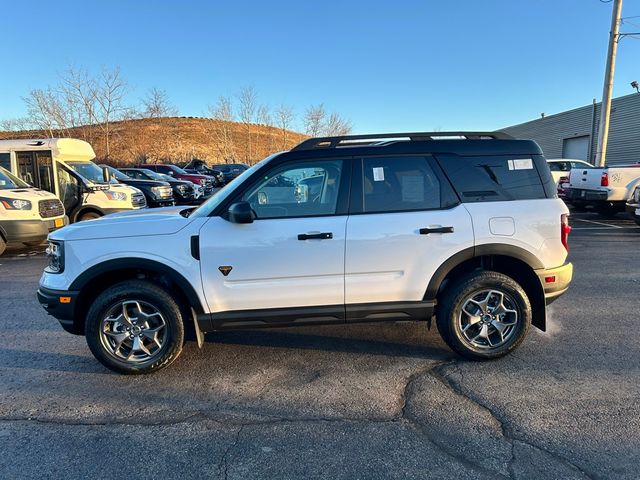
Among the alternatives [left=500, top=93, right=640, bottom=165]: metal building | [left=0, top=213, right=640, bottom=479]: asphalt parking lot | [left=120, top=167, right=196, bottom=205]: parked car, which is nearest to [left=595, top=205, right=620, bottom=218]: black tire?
[left=0, top=213, right=640, bottom=479]: asphalt parking lot

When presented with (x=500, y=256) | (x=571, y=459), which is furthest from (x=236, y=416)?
(x=500, y=256)

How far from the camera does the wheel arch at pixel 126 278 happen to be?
11.5 ft

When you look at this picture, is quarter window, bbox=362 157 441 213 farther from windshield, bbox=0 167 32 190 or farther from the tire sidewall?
windshield, bbox=0 167 32 190

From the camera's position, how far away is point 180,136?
60.4 m

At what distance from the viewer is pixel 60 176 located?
10.6 m

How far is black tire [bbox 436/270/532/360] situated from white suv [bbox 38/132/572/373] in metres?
0.01

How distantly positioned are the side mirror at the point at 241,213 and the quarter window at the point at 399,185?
0.99 meters

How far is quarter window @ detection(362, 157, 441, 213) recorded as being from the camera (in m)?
3.66

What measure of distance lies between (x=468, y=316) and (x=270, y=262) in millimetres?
1823

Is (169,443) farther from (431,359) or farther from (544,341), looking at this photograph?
(544,341)

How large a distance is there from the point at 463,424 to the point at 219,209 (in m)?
2.47

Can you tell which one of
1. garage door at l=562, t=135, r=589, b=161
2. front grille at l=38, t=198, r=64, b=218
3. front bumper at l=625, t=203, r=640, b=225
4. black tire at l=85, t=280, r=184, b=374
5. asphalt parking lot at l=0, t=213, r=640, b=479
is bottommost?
asphalt parking lot at l=0, t=213, r=640, b=479

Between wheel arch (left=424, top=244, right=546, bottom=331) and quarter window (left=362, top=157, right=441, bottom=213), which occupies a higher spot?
quarter window (left=362, top=157, right=441, bottom=213)

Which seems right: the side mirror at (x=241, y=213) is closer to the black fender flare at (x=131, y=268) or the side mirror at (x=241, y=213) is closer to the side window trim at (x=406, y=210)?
the black fender flare at (x=131, y=268)
